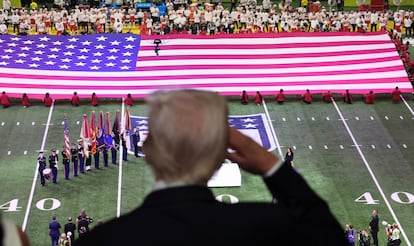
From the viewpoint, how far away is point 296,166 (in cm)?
2400

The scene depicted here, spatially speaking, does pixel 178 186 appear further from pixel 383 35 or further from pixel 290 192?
pixel 383 35

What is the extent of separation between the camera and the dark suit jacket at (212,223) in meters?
2.24

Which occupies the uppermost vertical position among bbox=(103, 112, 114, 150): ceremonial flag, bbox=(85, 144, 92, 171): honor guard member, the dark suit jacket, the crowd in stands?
the dark suit jacket

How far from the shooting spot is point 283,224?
7.72ft

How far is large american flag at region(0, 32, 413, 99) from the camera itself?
29.1 m

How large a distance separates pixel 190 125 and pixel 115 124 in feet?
75.6

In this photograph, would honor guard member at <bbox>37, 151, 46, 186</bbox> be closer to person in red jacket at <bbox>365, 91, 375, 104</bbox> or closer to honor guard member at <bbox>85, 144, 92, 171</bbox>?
honor guard member at <bbox>85, 144, 92, 171</bbox>

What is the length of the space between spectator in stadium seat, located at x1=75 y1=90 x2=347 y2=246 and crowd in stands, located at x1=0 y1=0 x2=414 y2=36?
3313cm

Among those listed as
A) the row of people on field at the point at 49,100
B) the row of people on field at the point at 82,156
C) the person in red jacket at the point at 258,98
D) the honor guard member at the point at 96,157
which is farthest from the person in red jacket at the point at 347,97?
the honor guard member at the point at 96,157

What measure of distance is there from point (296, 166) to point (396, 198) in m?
3.21

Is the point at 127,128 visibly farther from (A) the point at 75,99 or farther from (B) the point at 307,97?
(B) the point at 307,97

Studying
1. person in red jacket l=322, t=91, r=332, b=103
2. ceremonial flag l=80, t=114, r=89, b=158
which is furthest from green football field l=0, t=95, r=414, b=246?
ceremonial flag l=80, t=114, r=89, b=158

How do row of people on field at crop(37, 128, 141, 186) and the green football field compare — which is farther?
row of people on field at crop(37, 128, 141, 186)

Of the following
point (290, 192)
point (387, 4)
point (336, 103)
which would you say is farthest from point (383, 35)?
point (290, 192)
